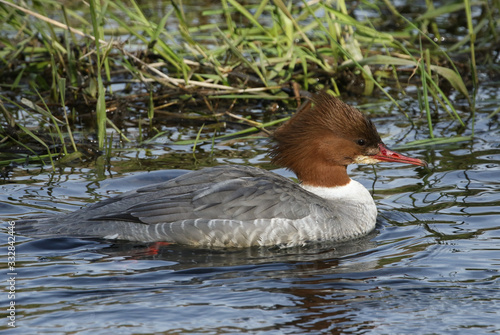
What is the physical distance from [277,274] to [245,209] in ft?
2.45

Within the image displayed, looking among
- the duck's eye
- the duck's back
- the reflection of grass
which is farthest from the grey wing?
the reflection of grass

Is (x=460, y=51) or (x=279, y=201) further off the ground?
(x=460, y=51)

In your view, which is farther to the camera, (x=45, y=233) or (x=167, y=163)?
(x=167, y=163)

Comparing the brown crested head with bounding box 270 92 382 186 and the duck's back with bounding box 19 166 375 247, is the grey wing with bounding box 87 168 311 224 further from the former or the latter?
the brown crested head with bounding box 270 92 382 186

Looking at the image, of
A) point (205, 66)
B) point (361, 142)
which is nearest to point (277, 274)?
point (361, 142)

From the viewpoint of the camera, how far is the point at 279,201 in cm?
547

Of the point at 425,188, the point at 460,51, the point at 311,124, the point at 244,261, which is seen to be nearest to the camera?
the point at 244,261

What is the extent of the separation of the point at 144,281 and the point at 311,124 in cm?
196

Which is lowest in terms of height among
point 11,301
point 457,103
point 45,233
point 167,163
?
point 11,301

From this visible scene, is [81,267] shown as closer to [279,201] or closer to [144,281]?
[144,281]

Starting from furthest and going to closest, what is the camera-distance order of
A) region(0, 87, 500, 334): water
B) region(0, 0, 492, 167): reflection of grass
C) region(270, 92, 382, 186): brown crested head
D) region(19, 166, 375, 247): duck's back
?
1. region(0, 0, 492, 167): reflection of grass
2. region(270, 92, 382, 186): brown crested head
3. region(19, 166, 375, 247): duck's back
4. region(0, 87, 500, 334): water

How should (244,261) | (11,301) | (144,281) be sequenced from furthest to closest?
(244,261) < (144,281) < (11,301)

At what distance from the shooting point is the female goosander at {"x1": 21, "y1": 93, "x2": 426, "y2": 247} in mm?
5391

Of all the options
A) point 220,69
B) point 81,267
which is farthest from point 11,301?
point 220,69
